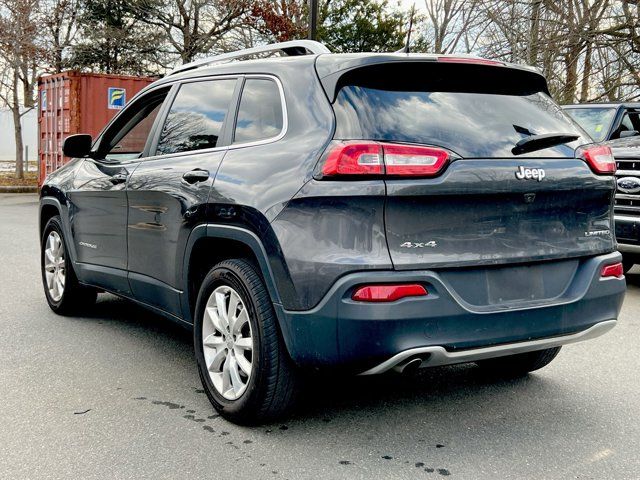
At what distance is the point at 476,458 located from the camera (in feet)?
11.4

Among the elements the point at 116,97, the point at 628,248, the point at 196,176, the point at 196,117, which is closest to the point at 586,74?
the point at 116,97

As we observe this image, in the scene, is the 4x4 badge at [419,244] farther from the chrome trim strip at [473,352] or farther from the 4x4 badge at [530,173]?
the 4x4 badge at [530,173]

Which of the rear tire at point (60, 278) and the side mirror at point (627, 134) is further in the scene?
the side mirror at point (627, 134)

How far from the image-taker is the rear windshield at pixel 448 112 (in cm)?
337

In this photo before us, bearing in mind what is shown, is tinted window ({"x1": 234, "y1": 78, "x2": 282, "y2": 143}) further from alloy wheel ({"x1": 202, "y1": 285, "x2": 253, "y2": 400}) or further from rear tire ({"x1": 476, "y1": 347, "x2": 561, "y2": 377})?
rear tire ({"x1": 476, "y1": 347, "x2": 561, "y2": 377})

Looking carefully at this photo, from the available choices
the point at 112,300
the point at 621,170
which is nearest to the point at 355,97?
the point at 112,300

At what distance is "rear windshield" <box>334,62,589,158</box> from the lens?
133 inches

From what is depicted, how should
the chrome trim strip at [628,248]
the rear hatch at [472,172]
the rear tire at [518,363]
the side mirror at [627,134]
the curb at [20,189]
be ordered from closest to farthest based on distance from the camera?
the rear hatch at [472,172], the rear tire at [518,363], the chrome trim strip at [628,248], the side mirror at [627,134], the curb at [20,189]

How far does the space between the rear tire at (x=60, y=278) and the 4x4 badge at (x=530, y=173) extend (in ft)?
12.0

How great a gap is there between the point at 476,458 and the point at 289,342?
100cm

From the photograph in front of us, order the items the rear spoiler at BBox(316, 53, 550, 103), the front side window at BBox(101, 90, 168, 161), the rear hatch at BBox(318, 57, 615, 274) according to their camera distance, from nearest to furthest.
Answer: the rear hatch at BBox(318, 57, 615, 274)
the rear spoiler at BBox(316, 53, 550, 103)
the front side window at BBox(101, 90, 168, 161)

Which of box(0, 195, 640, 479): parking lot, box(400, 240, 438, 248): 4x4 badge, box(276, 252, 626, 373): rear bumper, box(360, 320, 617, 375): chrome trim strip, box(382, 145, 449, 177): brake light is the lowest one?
box(0, 195, 640, 479): parking lot

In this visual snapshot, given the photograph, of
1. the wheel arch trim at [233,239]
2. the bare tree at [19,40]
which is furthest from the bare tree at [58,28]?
the wheel arch trim at [233,239]

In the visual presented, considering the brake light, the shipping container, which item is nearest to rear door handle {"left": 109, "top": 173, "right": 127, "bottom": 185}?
the brake light
